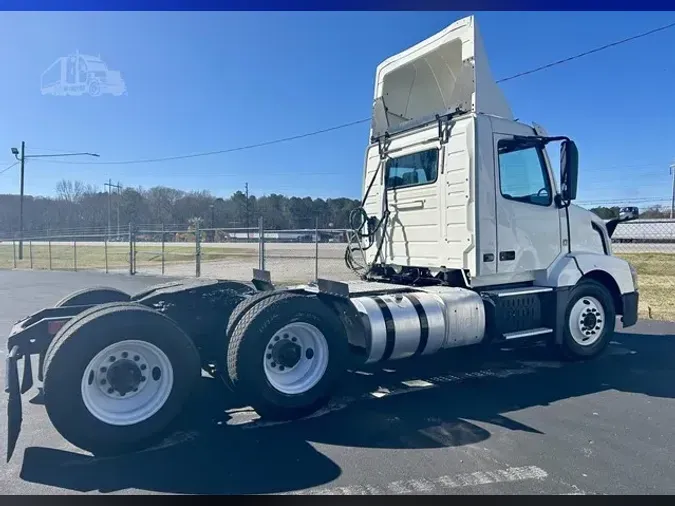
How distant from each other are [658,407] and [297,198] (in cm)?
7880

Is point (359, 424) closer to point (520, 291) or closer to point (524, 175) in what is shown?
point (520, 291)

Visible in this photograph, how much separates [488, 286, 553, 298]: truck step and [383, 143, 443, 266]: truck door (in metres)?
0.86

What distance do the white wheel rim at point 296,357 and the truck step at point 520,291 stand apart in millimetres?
2523

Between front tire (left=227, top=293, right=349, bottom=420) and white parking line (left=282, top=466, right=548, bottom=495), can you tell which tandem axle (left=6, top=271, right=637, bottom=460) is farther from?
white parking line (left=282, top=466, right=548, bottom=495)

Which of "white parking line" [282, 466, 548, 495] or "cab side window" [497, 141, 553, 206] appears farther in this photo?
"cab side window" [497, 141, 553, 206]

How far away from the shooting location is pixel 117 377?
3.83 metres

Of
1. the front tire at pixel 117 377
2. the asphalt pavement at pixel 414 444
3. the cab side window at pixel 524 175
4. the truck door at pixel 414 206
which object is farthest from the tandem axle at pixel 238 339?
the cab side window at pixel 524 175

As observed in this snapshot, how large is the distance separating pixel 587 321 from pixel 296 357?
13.9 feet

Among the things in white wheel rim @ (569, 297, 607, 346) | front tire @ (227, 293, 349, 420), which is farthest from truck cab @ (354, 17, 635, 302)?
front tire @ (227, 293, 349, 420)

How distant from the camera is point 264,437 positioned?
4.12 meters

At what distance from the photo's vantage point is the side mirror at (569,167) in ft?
19.5

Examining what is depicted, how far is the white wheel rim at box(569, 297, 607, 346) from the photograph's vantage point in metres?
6.52

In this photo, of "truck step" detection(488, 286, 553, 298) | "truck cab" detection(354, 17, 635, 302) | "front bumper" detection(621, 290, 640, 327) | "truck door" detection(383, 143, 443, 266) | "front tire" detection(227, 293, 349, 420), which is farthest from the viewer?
"front bumper" detection(621, 290, 640, 327)

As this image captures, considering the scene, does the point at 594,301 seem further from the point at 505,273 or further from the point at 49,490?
the point at 49,490
